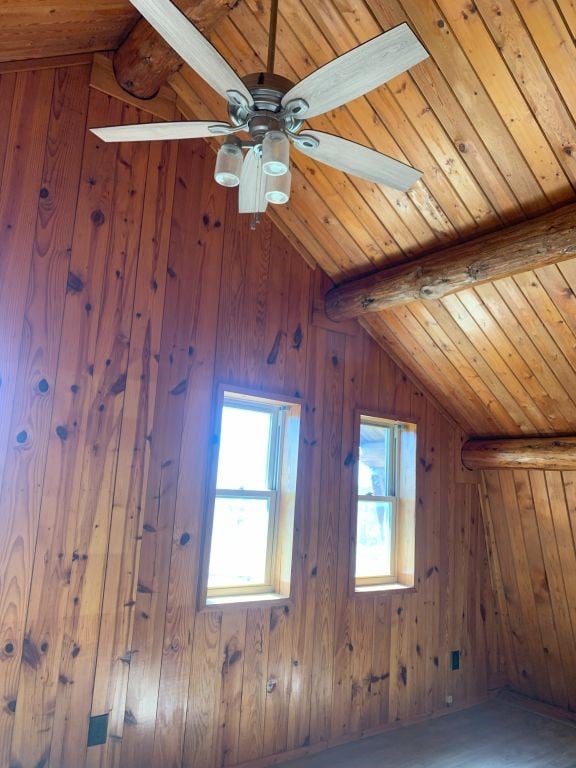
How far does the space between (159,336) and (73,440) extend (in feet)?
2.50

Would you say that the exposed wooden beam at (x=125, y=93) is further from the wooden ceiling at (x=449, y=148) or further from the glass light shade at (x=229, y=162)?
the glass light shade at (x=229, y=162)

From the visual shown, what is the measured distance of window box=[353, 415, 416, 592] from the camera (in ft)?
13.1

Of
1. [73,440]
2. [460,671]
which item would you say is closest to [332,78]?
[73,440]

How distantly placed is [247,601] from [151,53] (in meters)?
3.15

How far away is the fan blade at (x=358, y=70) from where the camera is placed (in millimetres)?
1351

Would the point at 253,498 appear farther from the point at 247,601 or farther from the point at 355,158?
the point at 355,158

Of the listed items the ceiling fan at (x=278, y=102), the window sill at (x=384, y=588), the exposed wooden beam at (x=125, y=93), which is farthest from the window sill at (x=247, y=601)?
the exposed wooden beam at (x=125, y=93)

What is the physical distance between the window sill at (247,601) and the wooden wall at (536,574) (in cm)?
206

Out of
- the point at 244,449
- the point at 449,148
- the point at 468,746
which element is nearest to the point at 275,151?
the point at 449,148

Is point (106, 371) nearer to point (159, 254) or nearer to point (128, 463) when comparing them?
point (128, 463)

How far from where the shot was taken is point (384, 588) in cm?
388

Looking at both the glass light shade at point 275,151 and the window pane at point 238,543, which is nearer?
the glass light shade at point 275,151

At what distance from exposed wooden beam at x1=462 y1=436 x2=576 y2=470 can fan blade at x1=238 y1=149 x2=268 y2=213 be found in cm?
286

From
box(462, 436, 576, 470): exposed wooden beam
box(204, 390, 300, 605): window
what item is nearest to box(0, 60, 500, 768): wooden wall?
box(204, 390, 300, 605): window
